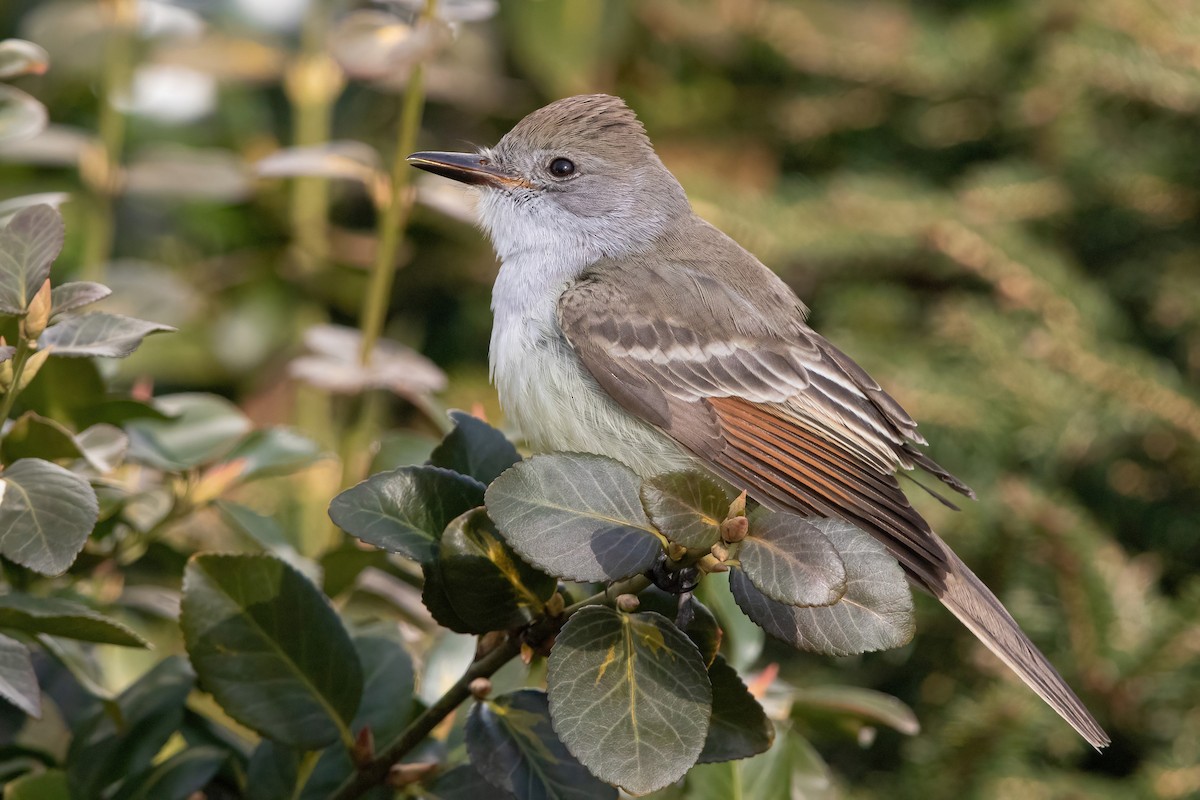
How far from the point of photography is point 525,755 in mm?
1445

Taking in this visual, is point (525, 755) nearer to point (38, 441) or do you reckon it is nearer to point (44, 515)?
point (44, 515)

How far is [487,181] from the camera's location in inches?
109

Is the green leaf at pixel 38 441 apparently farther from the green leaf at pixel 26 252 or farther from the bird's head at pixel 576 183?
the bird's head at pixel 576 183

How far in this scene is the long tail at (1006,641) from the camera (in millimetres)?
2018

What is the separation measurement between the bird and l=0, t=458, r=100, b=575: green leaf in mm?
903

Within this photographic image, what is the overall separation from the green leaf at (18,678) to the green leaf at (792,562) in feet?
2.47

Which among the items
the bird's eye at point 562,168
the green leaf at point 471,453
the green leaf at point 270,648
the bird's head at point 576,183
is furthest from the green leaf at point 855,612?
the bird's eye at point 562,168

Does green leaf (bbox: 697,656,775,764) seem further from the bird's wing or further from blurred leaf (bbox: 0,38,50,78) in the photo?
blurred leaf (bbox: 0,38,50,78)

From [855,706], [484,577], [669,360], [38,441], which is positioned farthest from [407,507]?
[669,360]

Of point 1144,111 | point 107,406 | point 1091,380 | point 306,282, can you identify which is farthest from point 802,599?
point 1144,111

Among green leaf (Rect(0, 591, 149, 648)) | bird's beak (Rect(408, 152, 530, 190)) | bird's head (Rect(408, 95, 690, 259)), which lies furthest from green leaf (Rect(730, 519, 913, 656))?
bird's head (Rect(408, 95, 690, 259))

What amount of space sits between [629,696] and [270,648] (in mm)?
493

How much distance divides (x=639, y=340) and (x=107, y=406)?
3.24ft

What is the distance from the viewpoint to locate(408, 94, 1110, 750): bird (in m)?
2.21
